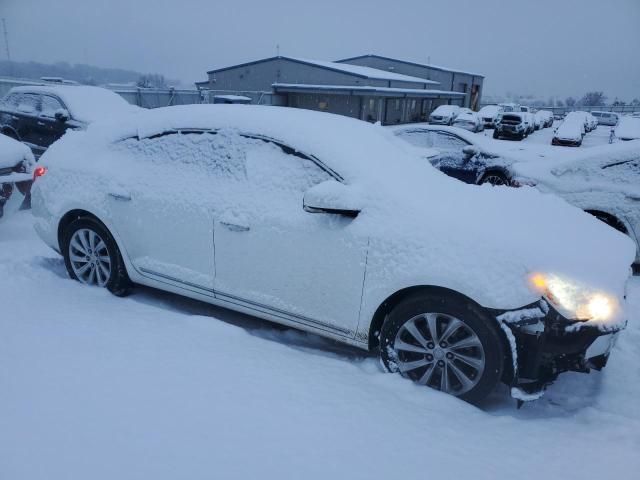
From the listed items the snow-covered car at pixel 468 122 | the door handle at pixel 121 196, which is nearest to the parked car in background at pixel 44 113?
the door handle at pixel 121 196

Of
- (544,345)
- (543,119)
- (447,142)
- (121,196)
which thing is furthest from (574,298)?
(543,119)

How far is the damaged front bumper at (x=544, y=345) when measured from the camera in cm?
245

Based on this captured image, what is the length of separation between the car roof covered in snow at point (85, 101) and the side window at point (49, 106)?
10 cm

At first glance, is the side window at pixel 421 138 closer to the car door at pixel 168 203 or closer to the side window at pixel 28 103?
the car door at pixel 168 203

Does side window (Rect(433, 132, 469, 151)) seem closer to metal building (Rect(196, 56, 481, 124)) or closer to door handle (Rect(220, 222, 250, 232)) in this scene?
door handle (Rect(220, 222, 250, 232))

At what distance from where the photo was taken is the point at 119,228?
3.68 metres

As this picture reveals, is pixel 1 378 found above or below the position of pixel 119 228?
below

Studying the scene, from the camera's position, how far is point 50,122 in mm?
8875

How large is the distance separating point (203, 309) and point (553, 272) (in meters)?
2.66

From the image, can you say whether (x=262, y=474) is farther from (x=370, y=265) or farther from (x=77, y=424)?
(x=370, y=265)

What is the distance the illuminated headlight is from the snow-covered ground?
0.65 m

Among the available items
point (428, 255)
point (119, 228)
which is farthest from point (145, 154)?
point (428, 255)

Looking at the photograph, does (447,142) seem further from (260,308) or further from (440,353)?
(440,353)

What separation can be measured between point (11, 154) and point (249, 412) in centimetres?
510
